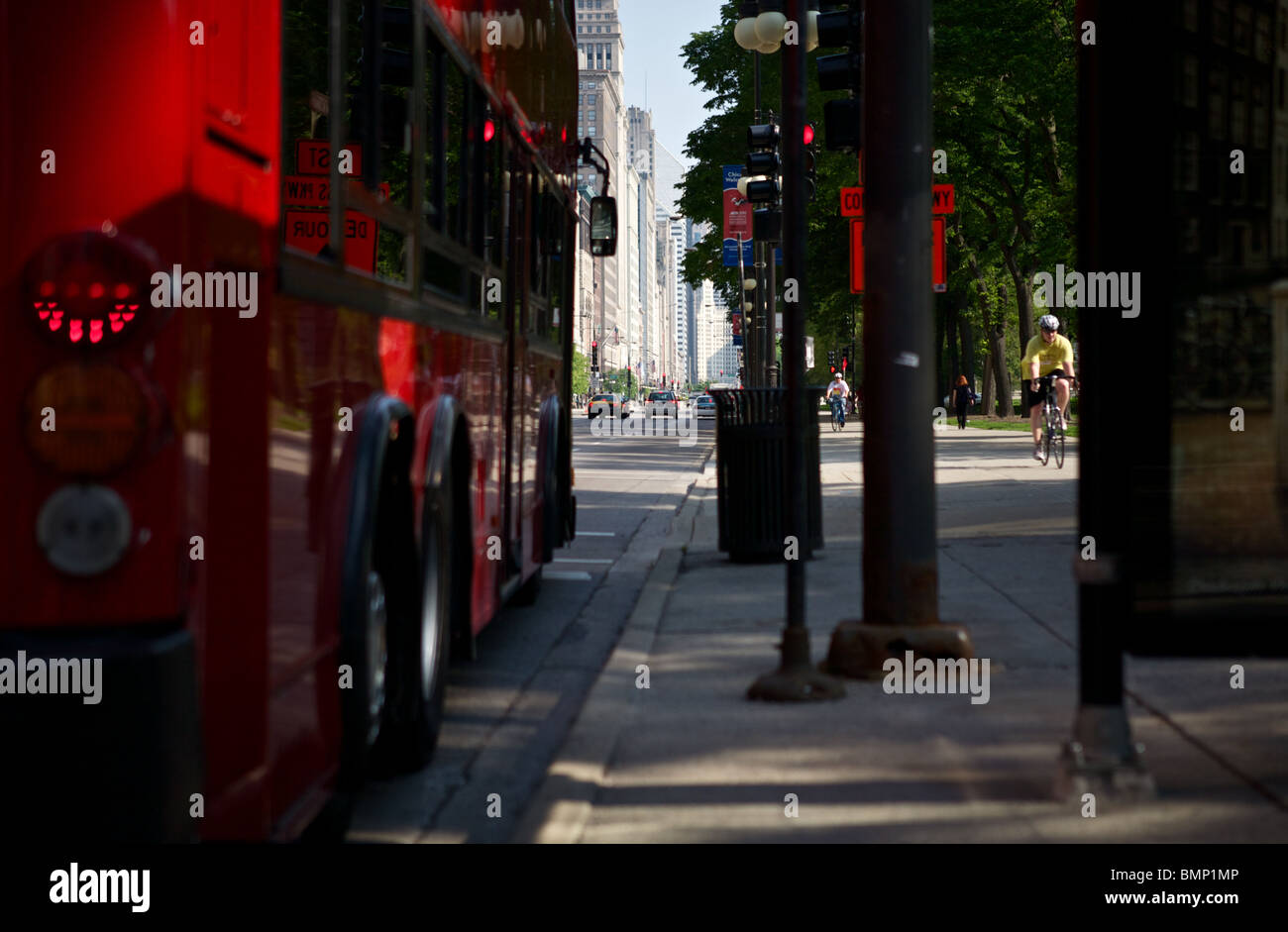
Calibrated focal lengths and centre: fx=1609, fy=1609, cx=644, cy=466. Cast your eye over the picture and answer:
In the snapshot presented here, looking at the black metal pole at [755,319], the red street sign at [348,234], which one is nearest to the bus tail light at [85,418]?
the red street sign at [348,234]

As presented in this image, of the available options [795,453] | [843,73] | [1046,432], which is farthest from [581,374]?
[795,453]

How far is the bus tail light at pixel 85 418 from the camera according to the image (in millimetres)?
3004

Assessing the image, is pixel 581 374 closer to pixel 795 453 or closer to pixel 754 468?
pixel 754 468

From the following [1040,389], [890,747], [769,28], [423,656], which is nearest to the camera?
[423,656]

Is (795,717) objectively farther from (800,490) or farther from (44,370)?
(44,370)

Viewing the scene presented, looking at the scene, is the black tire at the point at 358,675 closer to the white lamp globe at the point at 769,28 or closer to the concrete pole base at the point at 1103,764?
the concrete pole base at the point at 1103,764

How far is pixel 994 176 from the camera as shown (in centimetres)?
4378

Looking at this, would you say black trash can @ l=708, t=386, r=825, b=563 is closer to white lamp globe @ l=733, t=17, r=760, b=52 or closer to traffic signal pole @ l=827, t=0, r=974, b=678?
traffic signal pole @ l=827, t=0, r=974, b=678

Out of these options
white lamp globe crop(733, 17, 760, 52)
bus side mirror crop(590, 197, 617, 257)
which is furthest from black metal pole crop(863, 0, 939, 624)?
white lamp globe crop(733, 17, 760, 52)

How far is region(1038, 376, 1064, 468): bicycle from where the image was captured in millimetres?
21344

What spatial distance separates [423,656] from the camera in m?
5.33

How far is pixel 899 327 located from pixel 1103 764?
112 inches

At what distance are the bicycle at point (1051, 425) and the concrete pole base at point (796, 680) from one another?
1543 cm
